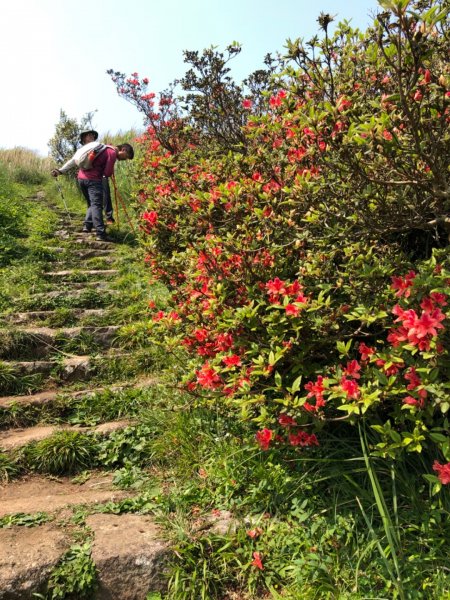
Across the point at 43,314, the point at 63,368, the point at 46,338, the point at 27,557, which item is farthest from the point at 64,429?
the point at 43,314

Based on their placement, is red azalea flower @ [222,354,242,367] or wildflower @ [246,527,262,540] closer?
wildflower @ [246,527,262,540]

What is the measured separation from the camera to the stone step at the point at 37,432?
10.5 ft

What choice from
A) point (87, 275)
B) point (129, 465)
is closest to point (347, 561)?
point (129, 465)

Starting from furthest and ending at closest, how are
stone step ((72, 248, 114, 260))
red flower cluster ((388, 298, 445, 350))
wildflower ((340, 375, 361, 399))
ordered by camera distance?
stone step ((72, 248, 114, 260)) < wildflower ((340, 375, 361, 399)) < red flower cluster ((388, 298, 445, 350))

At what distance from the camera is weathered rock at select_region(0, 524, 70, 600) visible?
2.08 metres

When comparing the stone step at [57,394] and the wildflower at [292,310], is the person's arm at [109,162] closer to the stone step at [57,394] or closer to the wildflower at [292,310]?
the stone step at [57,394]

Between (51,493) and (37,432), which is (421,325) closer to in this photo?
(51,493)

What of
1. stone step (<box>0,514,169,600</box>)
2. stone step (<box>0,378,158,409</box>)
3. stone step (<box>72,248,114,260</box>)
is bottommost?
stone step (<box>0,514,169,600</box>)

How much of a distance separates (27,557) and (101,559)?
0.33 metres

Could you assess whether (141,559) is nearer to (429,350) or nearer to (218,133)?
(429,350)

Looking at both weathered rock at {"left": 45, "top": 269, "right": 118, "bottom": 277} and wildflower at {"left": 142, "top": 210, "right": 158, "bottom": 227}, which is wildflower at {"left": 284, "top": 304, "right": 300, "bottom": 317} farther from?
weathered rock at {"left": 45, "top": 269, "right": 118, "bottom": 277}

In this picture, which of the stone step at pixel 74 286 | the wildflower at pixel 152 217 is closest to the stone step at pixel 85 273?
the stone step at pixel 74 286

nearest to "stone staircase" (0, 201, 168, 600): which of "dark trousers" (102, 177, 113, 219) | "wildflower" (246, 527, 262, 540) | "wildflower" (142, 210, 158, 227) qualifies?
"wildflower" (246, 527, 262, 540)

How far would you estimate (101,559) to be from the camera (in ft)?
7.32
